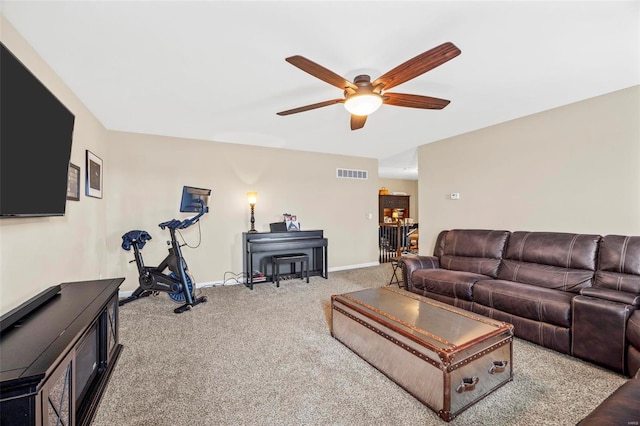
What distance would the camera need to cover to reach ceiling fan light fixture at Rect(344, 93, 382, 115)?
7.22 feet

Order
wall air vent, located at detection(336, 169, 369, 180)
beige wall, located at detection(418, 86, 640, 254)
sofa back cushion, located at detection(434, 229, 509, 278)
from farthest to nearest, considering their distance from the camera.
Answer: wall air vent, located at detection(336, 169, 369, 180)
sofa back cushion, located at detection(434, 229, 509, 278)
beige wall, located at detection(418, 86, 640, 254)

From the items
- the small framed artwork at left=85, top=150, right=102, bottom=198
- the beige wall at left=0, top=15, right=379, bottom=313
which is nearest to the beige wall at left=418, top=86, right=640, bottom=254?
the beige wall at left=0, top=15, right=379, bottom=313

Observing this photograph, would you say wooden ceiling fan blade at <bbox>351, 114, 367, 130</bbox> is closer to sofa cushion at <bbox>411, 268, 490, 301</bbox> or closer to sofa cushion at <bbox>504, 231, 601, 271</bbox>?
sofa cushion at <bbox>411, 268, 490, 301</bbox>

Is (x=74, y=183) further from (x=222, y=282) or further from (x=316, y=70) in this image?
(x=316, y=70)

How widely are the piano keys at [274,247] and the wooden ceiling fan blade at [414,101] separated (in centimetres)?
295

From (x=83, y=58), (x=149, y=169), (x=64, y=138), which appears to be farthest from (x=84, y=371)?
(x=149, y=169)

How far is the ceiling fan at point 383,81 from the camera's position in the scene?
1.71 m

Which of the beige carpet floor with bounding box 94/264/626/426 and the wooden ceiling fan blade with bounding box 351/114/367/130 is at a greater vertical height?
the wooden ceiling fan blade with bounding box 351/114/367/130

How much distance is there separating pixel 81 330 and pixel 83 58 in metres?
2.09

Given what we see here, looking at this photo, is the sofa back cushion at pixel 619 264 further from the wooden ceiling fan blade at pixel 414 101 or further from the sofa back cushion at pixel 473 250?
the wooden ceiling fan blade at pixel 414 101

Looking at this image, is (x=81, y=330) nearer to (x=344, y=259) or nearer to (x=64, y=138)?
(x=64, y=138)

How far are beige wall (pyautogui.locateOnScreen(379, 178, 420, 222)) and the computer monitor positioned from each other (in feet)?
23.7

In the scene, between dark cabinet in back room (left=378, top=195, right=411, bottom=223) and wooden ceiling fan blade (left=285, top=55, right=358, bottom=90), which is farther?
dark cabinet in back room (left=378, top=195, right=411, bottom=223)

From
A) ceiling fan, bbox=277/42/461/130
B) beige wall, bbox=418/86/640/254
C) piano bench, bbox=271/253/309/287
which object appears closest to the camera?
ceiling fan, bbox=277/42/461/130
